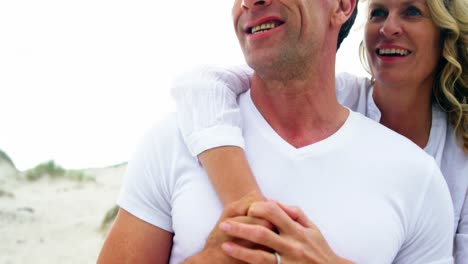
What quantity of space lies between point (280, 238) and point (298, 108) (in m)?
0.37

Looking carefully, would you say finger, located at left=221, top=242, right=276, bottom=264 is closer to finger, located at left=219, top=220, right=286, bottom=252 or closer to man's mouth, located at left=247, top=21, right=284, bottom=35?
finger, located at left=219, top=220, right=286, bottom=252

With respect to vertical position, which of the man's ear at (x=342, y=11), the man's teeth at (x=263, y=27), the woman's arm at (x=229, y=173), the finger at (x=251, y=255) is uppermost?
the man's teeth at (x=263, y=27)

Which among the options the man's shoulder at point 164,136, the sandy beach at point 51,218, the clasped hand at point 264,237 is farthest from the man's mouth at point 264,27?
the sandy beach at point 51,218

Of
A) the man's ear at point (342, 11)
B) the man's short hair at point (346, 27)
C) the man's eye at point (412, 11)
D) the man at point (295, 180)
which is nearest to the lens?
the man at point (295, 180)

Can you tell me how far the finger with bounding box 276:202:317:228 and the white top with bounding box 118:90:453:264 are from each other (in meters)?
0.07

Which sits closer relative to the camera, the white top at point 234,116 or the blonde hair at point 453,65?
the white top at point 234,116

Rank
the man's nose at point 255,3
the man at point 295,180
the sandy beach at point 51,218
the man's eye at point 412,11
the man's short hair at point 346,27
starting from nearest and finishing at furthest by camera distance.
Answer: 1. the man at point 295,180
2. the man's nose at point 255,3
3. the man's short hair at point 346,27
4. the man's eye at point 412,11
5. the sandy beach at point 51,218

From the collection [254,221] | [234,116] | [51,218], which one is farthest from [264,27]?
[51,218]

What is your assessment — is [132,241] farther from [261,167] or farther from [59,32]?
[59,32]

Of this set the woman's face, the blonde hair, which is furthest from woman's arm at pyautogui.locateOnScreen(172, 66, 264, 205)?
the blonde hair

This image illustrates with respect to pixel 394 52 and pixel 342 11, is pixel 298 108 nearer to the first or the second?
pixel 342 11

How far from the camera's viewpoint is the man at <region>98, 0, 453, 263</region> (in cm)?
113

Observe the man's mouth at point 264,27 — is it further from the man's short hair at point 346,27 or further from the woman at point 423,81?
the man's short hair at point 346,27

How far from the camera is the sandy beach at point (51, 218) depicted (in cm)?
521
